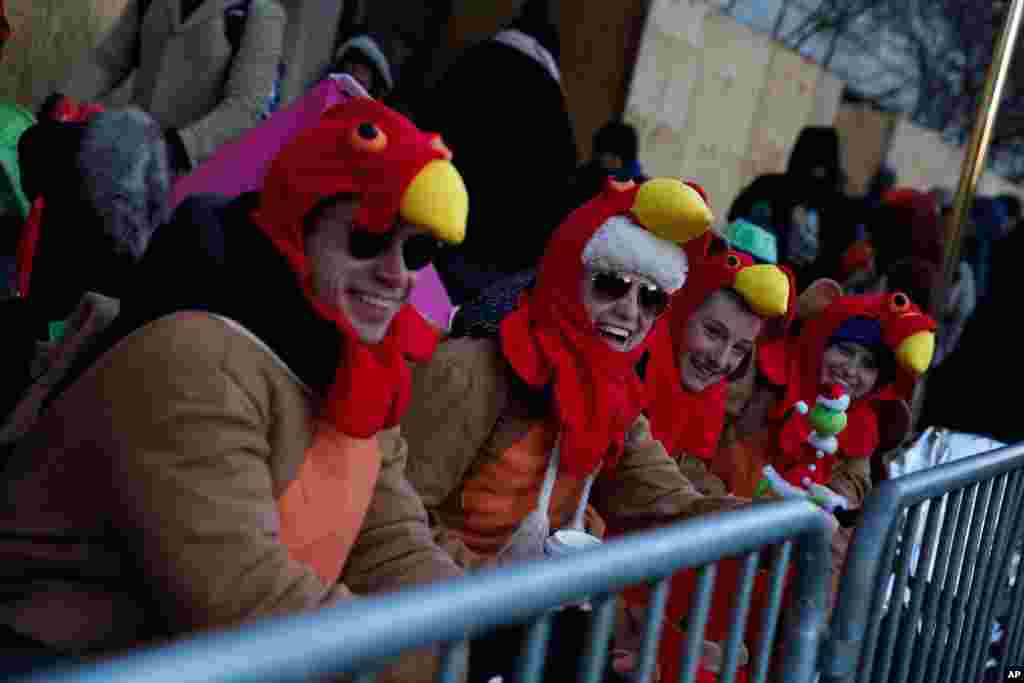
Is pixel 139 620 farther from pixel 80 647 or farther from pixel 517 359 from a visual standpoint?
pixel 517 359

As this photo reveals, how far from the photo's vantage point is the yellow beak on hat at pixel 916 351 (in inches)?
144

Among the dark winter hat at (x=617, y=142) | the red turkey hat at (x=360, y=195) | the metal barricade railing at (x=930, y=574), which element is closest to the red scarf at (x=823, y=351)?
the metal barricade railing at (x=930, y=574)

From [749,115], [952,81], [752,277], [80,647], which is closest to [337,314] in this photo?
[80,647]

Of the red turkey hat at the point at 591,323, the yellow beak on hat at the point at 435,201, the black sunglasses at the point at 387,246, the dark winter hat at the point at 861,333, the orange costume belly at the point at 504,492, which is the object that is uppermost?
the yellow beak on hat at the point at 435,201

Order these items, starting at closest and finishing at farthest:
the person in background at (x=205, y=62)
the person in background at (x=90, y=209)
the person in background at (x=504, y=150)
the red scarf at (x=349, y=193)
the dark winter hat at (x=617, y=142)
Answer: the red scarf at (x=349, y=193) < the person in background at (x=90, y=209) < the person in background at (x=504, y=150) < the person in background at (x=205, y=62) < the dark winter hat at (x=617, y=142)

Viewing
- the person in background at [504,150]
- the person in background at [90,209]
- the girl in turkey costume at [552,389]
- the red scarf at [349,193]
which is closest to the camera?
the red scarf at [349,193]

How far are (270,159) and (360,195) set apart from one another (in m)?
1.47

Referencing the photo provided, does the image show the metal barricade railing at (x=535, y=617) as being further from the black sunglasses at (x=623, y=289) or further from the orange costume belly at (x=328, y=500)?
the black sunglasses at (x=623, y=289)

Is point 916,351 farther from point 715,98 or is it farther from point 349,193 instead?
point 715,98

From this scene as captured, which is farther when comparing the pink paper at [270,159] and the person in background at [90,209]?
the pink paper at [270,159]

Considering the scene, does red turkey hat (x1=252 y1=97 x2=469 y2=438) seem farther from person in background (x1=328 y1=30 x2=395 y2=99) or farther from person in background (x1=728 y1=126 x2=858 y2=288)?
person in background (x1=728 y1=126 x2=858 y2=288)

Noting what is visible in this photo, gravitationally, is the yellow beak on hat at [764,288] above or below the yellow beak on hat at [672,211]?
below

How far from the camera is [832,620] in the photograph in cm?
197

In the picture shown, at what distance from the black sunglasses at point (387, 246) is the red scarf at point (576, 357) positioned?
0.65 m
